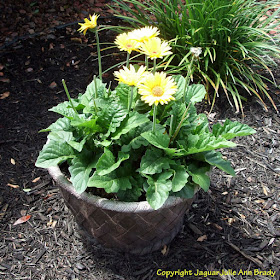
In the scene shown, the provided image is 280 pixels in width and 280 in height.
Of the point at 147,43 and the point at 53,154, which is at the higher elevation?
the point at 147,43

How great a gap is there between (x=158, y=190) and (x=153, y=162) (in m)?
0.13

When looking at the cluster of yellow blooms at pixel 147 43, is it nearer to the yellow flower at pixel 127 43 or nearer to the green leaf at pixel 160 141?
the yellow flower at pixel 127 43

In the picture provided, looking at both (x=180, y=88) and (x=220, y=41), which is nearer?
(x=180, y=88)

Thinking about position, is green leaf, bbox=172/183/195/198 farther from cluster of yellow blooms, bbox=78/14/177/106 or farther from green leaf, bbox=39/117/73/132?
green leaf, bbox=39/117/73/132

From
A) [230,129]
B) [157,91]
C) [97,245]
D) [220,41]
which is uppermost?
[157,91]

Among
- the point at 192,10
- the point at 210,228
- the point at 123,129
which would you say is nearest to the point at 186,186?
the point at 123,129

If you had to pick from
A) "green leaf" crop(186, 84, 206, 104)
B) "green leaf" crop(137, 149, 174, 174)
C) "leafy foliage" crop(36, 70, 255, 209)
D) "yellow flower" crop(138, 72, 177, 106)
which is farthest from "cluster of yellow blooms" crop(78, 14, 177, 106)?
"green leaf" crop(186, 84, 206, 104)

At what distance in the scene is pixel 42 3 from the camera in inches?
140

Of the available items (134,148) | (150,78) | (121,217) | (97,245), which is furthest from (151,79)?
(97,245)

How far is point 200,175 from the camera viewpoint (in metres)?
1.47

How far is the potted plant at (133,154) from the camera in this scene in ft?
4.57

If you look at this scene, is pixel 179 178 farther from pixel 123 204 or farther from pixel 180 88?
pixel 180 88

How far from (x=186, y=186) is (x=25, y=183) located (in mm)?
1119

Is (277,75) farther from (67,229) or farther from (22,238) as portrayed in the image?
(22,238)
